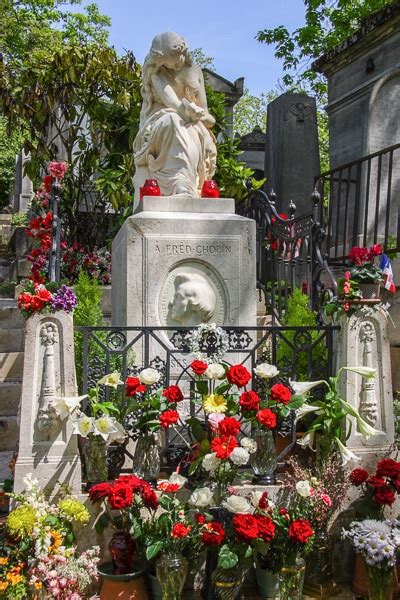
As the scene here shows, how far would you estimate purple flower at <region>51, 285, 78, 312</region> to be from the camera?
3.79 metres

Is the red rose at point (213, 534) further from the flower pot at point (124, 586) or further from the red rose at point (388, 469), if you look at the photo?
the red rose at point (388, 469)

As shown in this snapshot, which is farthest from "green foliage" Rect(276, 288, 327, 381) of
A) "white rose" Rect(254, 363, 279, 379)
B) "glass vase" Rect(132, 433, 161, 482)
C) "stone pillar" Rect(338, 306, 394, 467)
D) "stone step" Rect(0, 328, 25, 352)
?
"stone step" Rect(0, 328, 25, 352)

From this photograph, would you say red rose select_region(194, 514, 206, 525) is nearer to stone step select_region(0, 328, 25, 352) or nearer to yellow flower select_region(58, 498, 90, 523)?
yellow flower select_region(58, 498, 90, 523)

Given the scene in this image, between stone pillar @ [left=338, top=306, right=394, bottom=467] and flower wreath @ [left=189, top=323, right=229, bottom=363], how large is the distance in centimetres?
83

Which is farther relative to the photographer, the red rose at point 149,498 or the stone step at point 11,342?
the stone step at point 11,342

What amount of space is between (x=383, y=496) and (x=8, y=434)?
4053 millimetres

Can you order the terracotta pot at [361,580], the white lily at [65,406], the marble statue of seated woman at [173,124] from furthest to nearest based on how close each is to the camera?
the marble statue of seated woman at [173,124] < the terracotta pot at [361,580] < the white lily at [65,406]

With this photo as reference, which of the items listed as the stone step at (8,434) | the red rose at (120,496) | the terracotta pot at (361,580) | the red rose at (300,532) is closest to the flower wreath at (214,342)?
the red rose at (120,496)

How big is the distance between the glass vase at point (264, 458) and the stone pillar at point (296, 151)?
9.40m

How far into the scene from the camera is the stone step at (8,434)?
6.30 metres

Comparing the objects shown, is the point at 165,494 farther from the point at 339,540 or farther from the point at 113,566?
the point at 339,540

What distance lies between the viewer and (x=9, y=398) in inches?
265

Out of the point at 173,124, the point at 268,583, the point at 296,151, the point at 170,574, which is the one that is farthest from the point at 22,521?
the point at 296,151

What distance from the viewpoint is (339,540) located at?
397 cm
